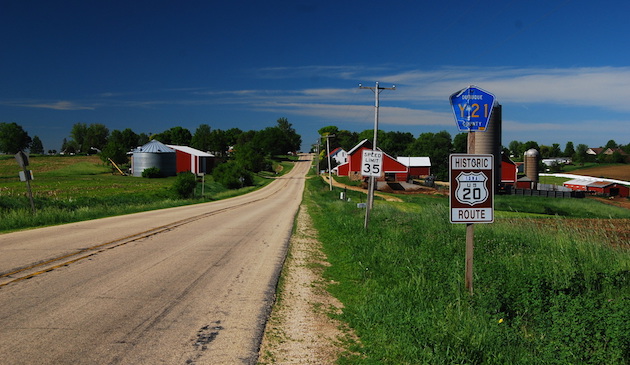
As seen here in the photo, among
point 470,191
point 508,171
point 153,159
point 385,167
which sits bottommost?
point 508,171

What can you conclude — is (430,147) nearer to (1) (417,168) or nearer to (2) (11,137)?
(1) (417,168)

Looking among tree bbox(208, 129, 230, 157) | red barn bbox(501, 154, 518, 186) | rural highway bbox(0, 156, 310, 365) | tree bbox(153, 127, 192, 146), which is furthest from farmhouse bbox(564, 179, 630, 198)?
tree bbox(153, 127, 192, 146)

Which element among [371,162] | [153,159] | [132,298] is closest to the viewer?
[132,298]

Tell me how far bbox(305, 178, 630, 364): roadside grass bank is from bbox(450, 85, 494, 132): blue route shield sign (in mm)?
2826

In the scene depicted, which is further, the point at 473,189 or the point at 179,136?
the point at 179,136

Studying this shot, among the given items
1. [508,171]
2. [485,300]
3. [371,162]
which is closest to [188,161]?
[508,171]

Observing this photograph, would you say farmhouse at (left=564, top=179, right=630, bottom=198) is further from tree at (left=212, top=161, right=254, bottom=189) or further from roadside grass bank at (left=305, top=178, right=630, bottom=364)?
roadside grass bank at (left=305, top=178, right=630, bottom=364)

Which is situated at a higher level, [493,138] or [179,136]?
[179,136]

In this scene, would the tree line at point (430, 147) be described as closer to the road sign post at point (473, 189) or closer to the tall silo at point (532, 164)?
the tall silo at point (532, 164)

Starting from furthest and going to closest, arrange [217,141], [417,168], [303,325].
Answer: [217,141], [417,168], [303,325]

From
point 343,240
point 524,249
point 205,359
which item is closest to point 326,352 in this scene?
point 205,359

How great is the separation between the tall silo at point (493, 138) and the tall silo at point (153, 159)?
2579 inches

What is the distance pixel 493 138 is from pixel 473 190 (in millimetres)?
55223

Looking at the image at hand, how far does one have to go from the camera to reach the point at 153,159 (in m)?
96.4
